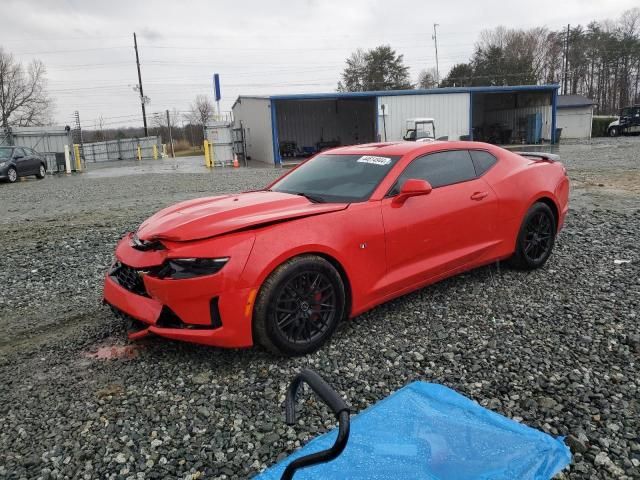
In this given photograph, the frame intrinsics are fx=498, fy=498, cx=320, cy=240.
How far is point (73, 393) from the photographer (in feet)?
10.2

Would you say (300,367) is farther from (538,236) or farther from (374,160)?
(538,236)

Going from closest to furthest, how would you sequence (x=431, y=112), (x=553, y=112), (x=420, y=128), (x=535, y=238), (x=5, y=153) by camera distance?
(x=535, y=238)
(x=5, y=153)
(x=420, y=128)
(x=431, y=112)
(x=553, y=112)

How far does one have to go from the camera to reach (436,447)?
2.42 metres

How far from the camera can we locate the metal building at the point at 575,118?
4241 cm

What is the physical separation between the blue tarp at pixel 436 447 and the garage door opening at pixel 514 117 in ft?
104

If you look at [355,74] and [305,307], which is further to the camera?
[355,74]

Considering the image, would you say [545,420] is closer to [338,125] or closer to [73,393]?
[73,393]

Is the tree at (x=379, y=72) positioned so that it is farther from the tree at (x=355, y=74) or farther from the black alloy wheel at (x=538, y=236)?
the black alloy wheel at (x=538, y=236)

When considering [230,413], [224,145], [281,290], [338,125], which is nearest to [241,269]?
[281,290]

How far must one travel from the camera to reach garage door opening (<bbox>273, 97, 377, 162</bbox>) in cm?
3512

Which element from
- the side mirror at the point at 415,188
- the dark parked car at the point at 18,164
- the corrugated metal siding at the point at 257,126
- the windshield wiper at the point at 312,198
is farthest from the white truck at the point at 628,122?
the windshield wiper at the point at 312,198

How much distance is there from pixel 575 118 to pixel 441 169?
147 feet

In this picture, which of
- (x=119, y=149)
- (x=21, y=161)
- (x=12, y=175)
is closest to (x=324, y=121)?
(x=119, y=149)

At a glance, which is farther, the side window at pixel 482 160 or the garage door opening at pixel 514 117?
the garage door opening at pixel 514 117
